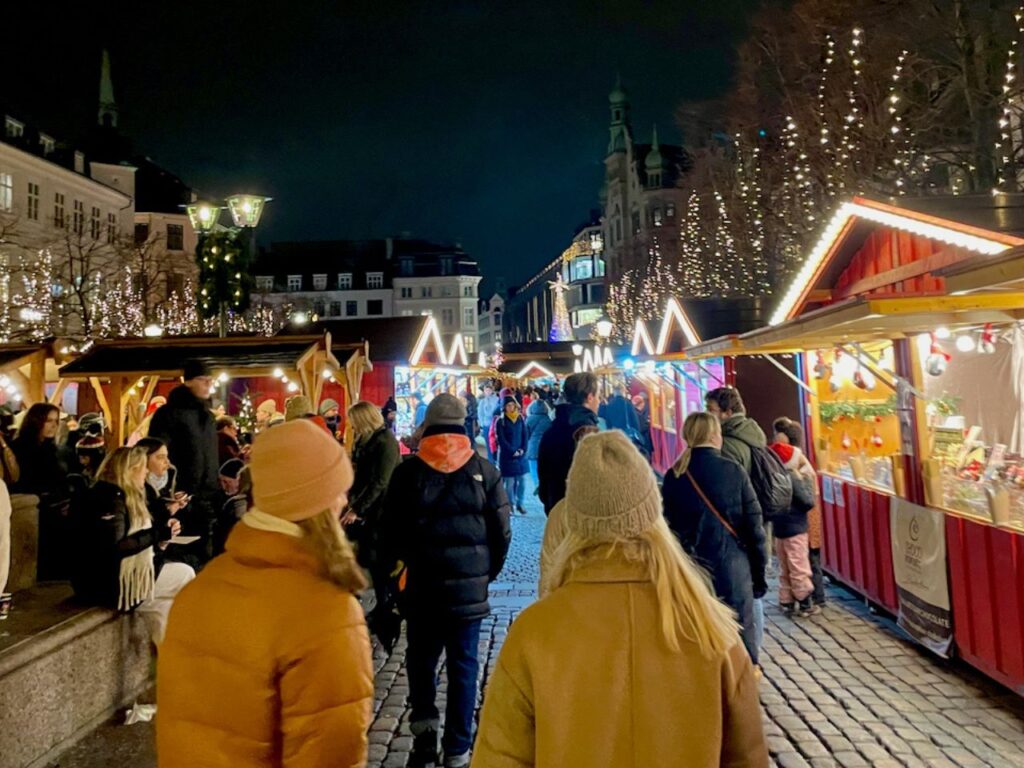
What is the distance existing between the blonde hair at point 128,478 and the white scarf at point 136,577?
52 mm

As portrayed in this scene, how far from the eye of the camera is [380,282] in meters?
79.1

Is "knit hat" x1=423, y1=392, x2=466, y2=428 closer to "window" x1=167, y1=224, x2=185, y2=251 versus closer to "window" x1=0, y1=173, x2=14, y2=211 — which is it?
"window" x1=0, y1=173, x2=14, y2=211

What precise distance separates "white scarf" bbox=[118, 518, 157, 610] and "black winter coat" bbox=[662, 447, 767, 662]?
137 inches

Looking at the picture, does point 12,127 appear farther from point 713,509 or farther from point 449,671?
point 713,509

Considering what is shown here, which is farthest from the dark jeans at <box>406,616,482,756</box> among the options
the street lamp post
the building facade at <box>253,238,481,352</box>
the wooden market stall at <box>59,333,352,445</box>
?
the building facade at <box>253,238,481,352</box>

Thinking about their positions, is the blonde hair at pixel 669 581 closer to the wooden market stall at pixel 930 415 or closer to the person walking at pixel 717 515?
the person walking at pixel 717 515

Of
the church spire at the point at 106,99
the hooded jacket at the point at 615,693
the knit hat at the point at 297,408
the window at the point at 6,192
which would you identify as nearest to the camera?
the hooded jacket at the point at 615,693

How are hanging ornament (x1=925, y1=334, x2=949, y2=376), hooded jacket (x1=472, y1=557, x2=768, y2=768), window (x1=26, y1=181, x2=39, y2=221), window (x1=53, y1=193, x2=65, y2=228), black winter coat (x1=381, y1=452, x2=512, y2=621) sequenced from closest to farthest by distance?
1. hooded jacket (x1=472, y1=557, x2=768, y2=768)
2. black winter coat (x1=381, y1=452, x2=512, y2=621)
3. hanging ornament (x1=925, y1=334, x2=949, y2=376)
4. window (x1=26, y1=181, x2=39, y2=221)
5. window (x1=53, y1=193, x2=65, y2=228)

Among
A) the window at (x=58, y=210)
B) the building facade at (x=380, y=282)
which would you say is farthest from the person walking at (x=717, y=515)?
the building facade at (x=380, y=282)

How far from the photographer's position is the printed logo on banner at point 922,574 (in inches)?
237

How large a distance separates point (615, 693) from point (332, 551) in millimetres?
881

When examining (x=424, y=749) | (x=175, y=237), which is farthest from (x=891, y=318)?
(x=175, y=237)

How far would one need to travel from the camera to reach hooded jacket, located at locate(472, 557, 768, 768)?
1718 mm

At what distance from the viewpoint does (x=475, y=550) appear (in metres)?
4.18
